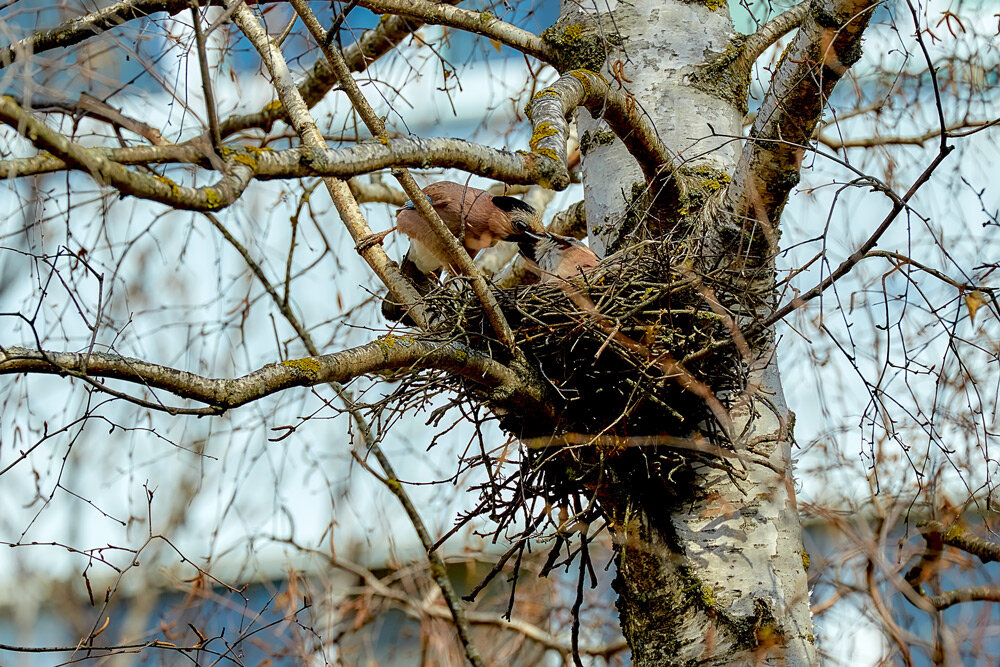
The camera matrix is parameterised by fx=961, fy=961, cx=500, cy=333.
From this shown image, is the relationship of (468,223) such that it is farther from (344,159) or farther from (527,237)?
(344,159)

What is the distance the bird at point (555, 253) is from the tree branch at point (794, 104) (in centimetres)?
134

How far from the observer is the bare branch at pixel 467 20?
3133 mm

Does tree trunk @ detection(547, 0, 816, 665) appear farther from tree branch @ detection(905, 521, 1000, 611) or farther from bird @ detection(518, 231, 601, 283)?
bird @ detection(518, 231, 601, 283)

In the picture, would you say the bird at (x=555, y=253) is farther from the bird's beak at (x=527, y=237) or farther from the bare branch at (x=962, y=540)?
the bare branch at (x=962, y=540)

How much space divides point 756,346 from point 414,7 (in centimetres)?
158

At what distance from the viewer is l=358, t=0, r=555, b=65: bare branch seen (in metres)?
3.13

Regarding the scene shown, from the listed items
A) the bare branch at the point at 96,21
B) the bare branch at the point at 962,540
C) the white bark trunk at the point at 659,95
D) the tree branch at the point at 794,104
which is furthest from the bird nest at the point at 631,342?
the bare branch at the point at 96,21

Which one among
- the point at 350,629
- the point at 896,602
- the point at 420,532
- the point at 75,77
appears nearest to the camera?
the point at 75,77

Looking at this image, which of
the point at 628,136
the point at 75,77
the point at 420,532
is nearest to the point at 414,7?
the point at 628,136

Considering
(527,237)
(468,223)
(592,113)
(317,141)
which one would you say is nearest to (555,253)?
(527,237)

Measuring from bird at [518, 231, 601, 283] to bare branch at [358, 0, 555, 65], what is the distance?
1.01m

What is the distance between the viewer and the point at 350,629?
521 centimetres

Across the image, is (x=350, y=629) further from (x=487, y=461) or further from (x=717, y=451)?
(x=717, y=451)

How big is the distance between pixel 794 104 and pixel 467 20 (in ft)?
3.98
